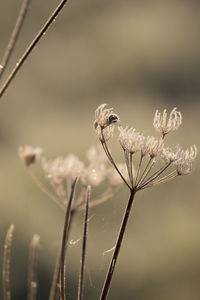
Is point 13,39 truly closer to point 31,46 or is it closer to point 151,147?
point 31,46

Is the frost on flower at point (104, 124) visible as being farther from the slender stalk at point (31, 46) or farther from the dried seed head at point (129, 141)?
the slender stalk at point (31, 46)

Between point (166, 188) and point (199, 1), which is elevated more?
point (199, 1)

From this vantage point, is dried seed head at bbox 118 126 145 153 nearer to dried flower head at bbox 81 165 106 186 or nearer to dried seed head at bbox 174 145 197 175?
dried seed head at bbox 174 145 197 175

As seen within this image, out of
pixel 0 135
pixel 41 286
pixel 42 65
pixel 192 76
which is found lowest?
pixel 41 286

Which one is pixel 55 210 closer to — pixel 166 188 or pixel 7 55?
pixel 166 188

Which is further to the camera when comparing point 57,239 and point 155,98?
point 155,98

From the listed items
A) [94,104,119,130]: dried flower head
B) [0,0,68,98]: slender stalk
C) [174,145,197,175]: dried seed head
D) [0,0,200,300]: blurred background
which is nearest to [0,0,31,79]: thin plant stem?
[0,0,68,98]: slender stalk

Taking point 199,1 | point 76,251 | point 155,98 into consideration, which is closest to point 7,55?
point 76,251

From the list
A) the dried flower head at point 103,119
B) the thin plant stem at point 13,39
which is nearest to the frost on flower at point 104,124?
the dried flower head at point 103,119
